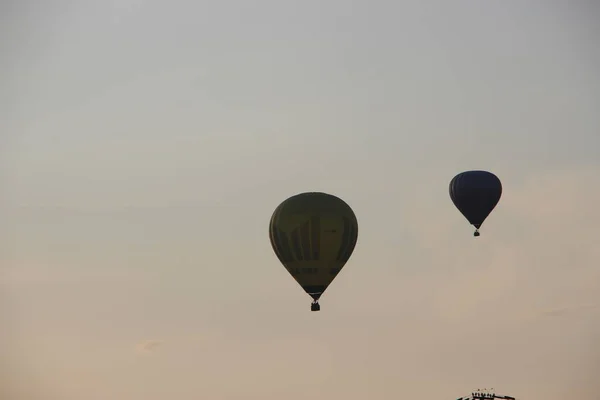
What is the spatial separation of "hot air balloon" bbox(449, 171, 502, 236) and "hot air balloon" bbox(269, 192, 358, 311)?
101ft

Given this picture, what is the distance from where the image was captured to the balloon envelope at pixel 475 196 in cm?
16062

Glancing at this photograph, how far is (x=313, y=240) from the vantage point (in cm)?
13138

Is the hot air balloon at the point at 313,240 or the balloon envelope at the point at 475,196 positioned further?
the balloon envelope at the point at 475,196

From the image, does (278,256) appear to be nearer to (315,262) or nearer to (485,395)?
(315,262)

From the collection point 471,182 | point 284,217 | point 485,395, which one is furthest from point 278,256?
point 485,395

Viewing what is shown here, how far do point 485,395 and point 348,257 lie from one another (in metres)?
51.2

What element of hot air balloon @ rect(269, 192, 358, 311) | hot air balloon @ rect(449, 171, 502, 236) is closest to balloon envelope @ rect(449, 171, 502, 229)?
hot air balloon @ rect(449, 171, 502, 236)

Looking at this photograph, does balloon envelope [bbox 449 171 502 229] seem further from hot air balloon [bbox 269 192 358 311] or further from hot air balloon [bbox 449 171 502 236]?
hot air balloon [bbox 269 192 358 311]

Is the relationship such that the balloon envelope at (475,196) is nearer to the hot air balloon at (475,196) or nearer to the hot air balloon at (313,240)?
the hot air balloon at (475,196)

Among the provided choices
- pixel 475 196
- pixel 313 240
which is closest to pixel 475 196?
pixel 475 196

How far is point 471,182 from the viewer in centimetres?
16112

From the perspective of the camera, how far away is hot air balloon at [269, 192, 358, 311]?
131 m

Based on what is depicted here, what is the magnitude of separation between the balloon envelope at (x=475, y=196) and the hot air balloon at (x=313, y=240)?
3072 cm

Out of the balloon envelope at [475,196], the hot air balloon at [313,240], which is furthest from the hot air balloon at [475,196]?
the hot air balloon at [313,240]
